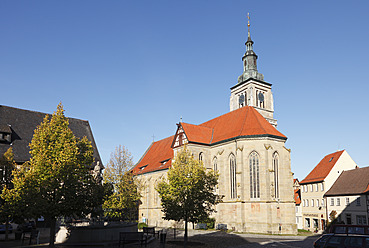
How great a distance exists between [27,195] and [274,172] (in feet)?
92.3

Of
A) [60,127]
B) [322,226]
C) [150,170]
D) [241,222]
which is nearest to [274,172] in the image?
[241,222]

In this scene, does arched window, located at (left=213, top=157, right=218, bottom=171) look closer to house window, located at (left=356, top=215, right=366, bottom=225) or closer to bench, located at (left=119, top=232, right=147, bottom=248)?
house window, located at (left=356, top=215, right=366, bottom=225)

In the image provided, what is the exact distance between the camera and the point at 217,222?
121 feet

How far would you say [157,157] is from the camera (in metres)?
52.8

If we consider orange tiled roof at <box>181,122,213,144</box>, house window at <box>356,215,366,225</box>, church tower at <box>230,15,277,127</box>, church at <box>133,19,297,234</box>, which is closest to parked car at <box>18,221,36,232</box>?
church at <box>133,19,297,234</box>

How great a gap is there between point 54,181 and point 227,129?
91.0 feet

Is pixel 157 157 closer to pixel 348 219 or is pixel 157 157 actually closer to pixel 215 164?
pixel 215 164

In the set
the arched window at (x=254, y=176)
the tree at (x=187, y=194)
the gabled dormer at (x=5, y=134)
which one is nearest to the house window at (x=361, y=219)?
the arched window at (x=254, y=176)

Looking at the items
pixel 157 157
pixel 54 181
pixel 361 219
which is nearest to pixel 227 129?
pixel 157 157

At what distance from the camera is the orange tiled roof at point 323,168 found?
47.5 m

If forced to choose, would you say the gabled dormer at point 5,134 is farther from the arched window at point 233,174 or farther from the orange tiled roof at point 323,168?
the orange tiled roof at point 323,168

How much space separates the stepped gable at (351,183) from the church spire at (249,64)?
2445 centimetres

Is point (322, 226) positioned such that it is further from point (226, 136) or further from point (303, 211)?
point (226, 136)

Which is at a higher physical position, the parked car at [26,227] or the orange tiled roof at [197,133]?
the orange tiled roof at [197,133]
